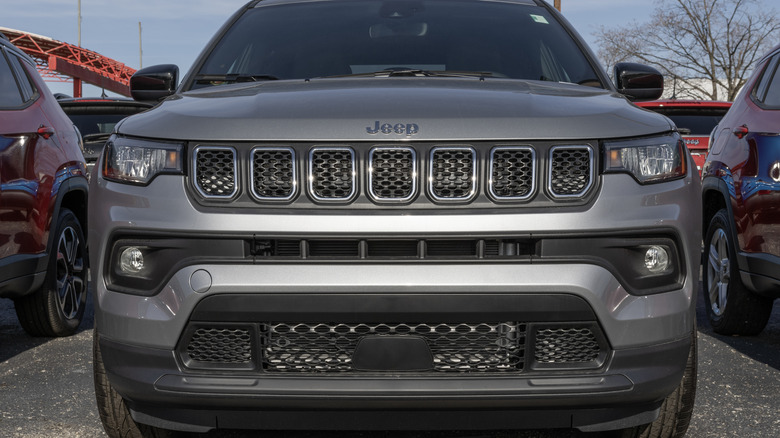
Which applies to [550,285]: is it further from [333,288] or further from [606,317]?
[333,288]

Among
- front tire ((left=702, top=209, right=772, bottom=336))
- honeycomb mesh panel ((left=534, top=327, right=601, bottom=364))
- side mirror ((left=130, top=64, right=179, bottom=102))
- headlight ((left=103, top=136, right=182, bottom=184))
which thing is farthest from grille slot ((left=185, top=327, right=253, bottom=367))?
→ front tire ((left=702, top=209, right=772, bottom=336))

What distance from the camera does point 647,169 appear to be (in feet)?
9.91

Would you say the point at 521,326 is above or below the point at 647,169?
below

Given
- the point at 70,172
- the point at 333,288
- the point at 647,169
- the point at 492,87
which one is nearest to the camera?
the point at 333,288

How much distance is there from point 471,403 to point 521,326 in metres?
0.27

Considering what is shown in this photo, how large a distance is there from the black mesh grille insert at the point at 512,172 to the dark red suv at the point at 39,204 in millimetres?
3064

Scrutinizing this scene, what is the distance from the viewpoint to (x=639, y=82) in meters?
4.27

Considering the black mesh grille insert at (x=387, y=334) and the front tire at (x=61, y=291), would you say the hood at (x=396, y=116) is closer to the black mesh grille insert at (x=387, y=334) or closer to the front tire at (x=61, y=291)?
the black mesh grille insert at (x=387, y=334)

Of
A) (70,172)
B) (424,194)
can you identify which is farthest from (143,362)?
(70,172)

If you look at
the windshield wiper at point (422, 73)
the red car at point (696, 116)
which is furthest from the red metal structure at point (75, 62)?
the windshield wiper at point (422, 73)

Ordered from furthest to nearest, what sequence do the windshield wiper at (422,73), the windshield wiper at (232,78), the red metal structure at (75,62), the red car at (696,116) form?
the red metal structure at (75,62) < the red car at (696,116) < the windshield wiper at (232,78) < the windshield wiper at (422,73)

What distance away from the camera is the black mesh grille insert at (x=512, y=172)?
2.93m

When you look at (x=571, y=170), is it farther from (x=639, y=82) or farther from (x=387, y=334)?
(x=639, y=82)

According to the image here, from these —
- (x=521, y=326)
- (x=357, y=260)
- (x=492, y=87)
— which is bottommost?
(x=521, y=326)
